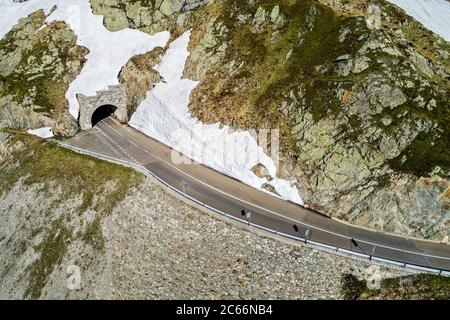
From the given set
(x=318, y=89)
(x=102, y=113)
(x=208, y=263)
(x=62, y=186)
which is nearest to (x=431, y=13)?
(x=318, y=89)

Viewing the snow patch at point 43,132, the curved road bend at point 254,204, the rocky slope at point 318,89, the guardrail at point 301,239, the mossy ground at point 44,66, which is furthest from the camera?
the mossy ground at point 44,66

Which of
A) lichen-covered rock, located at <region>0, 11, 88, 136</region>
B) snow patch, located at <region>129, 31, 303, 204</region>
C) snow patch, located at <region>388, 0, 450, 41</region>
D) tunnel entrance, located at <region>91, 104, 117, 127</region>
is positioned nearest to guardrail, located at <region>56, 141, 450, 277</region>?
snow patch, located at <region>129, 31, 303, 204</region>

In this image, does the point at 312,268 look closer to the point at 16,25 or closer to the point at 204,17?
the point at 204,17

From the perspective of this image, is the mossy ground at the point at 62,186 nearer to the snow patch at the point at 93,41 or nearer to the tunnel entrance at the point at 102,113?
the tunnel entrance at the point at 102,113

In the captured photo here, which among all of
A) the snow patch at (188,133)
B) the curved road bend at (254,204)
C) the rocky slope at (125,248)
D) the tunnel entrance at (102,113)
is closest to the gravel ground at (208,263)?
the rocky slope at (125,248)

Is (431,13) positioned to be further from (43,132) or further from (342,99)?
(43,132)
